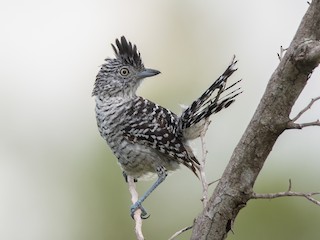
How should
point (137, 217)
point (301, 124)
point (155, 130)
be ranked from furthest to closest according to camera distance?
1. point (155, 130)
2. point (137, 217)
3. point (301, 124)

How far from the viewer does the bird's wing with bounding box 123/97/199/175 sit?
4832mm

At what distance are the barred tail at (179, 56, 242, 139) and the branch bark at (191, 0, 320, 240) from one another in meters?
0.95

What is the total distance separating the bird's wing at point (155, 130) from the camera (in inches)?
190

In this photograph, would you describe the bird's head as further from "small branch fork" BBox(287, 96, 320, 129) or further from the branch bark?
"small branch fork" BBox(287, 96, 320, 129)

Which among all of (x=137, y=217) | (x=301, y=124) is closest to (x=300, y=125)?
(x=301, y=124)

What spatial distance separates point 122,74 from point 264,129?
2020 mm

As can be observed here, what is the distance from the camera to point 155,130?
4.91 metres

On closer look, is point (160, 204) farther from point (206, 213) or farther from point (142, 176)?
point (206, 213)

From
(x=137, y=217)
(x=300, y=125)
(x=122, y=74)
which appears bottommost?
(x=137, y=217)

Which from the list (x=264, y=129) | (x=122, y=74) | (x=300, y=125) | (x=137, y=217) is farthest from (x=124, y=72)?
(x=300, y=125)

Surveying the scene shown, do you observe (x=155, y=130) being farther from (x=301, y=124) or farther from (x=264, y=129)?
(x=301, y=124)

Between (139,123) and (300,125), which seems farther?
(139,123)

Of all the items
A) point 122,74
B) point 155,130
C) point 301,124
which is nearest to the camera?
point 301,124

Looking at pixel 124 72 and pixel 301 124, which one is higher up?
pixel 124 72
